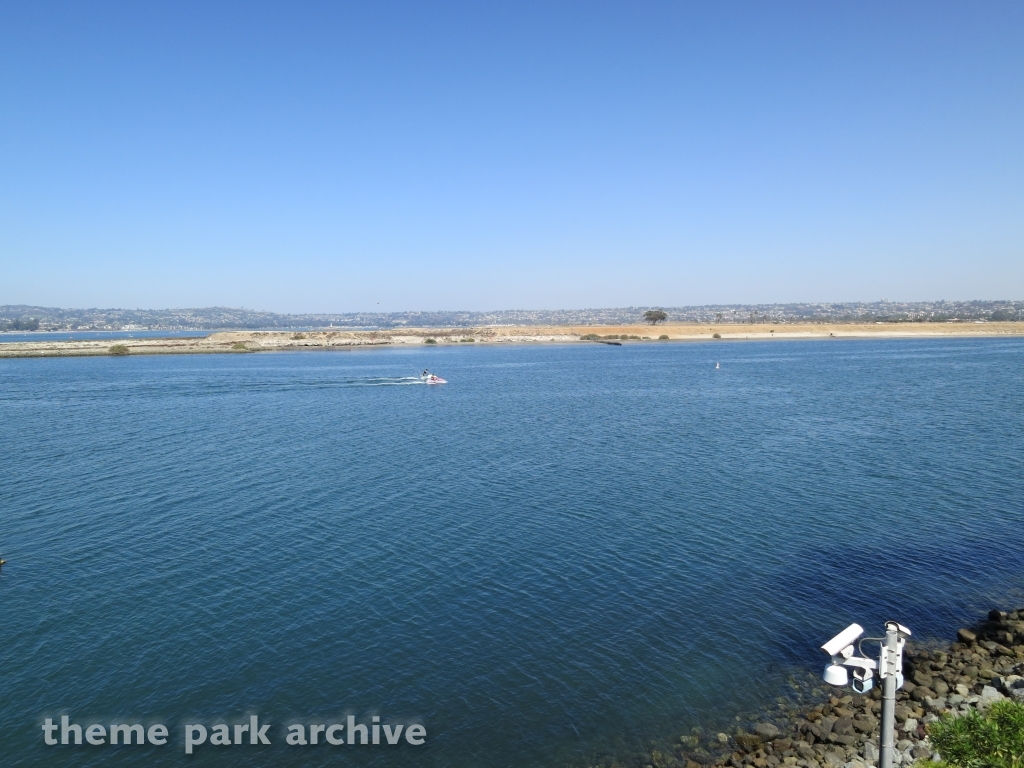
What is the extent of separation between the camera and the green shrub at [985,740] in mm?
11383

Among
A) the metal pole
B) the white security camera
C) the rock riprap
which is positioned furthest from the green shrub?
the white security camera

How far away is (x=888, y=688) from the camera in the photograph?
921 cm

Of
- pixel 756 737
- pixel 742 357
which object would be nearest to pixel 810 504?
pixel 756 737

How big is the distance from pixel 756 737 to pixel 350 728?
941 centimetres

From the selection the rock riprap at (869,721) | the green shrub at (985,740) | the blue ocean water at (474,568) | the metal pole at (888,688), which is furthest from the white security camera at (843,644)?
the blue ocean water at (474,568)

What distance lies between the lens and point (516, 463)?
135 feet

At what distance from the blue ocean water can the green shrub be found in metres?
4.55

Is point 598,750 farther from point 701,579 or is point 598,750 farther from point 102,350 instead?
point 102,350

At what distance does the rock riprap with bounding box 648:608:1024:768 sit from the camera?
14.0m

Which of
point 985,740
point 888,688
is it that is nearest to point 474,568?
point 985,740

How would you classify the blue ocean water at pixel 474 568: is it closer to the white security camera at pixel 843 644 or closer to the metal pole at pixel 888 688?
the metal pole at pixel 888 688

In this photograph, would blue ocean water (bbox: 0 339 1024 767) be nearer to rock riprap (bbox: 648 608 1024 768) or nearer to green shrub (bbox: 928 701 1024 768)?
rock riprap (bbox: 648 608 1024 768)

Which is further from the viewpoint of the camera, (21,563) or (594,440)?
(594,440)

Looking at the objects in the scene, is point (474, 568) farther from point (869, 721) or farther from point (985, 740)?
point (985, 740)
